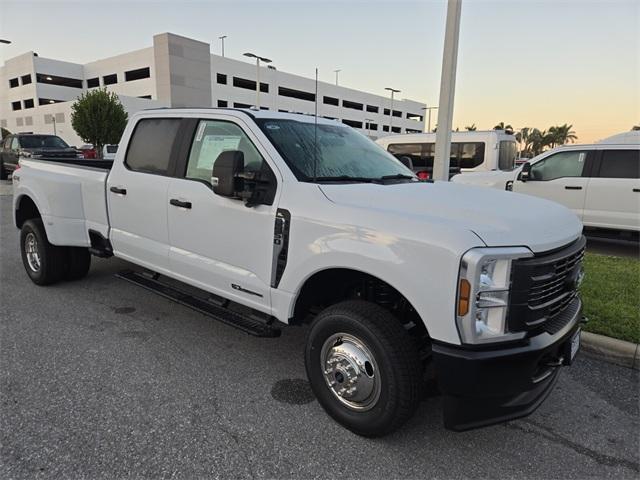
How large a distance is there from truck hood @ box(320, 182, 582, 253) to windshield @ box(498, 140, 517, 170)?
37.0 feet

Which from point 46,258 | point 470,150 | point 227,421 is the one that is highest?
point 470,150

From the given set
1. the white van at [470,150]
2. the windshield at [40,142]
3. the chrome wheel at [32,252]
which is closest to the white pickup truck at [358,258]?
the chrome wheel at [32,252]

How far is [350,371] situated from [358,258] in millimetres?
676

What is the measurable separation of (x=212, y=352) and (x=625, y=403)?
3.06 meters

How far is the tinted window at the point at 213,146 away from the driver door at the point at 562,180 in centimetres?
720

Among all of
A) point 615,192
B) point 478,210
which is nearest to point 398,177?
point 478,210

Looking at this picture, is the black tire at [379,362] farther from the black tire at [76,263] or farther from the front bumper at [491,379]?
the black tire at [76,263]

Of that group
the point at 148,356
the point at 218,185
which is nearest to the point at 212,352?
the point at 148,356

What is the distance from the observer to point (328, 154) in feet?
11.4

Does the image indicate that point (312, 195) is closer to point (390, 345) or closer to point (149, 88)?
point (390, 345)

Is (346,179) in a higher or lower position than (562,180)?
higher

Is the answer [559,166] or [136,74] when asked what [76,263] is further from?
[136,74]

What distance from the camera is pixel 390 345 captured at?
8.07ft

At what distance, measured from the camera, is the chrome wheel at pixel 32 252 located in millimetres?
5320
